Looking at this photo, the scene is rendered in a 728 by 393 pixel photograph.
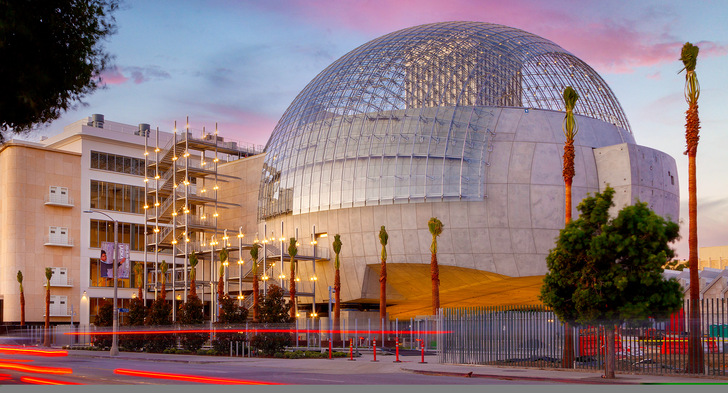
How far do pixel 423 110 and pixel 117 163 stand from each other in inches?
1639

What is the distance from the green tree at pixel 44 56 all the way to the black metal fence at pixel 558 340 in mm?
20428

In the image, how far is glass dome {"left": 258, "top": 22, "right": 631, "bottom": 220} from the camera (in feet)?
208

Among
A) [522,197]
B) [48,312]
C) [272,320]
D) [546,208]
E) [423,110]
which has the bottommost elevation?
[48,312]

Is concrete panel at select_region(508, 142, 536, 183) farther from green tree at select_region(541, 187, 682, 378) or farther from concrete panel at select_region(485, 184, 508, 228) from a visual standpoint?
green tree at select_region(541, 187, 682, 378)

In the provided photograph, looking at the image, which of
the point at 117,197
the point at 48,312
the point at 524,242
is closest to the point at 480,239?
the point at 524,242

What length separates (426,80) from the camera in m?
66.2

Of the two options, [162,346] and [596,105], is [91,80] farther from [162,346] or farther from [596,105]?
[596,105]

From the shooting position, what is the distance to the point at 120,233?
296 ft

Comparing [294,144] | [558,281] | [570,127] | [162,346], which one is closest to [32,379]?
[558,281]

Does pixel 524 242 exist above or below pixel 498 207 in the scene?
below

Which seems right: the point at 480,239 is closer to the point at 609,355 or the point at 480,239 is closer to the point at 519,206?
the point at 519,206

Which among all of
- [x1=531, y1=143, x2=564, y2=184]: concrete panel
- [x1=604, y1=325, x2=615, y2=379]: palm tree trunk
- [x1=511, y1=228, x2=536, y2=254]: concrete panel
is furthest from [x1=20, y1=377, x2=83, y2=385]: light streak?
[x1=531, y1=143, x2=564, y2=184]: concrete panel

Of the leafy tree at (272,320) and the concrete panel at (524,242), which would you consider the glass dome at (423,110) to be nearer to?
the concrete panel at (524,242)

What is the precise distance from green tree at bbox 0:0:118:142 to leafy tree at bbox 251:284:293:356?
31515 millimetres
